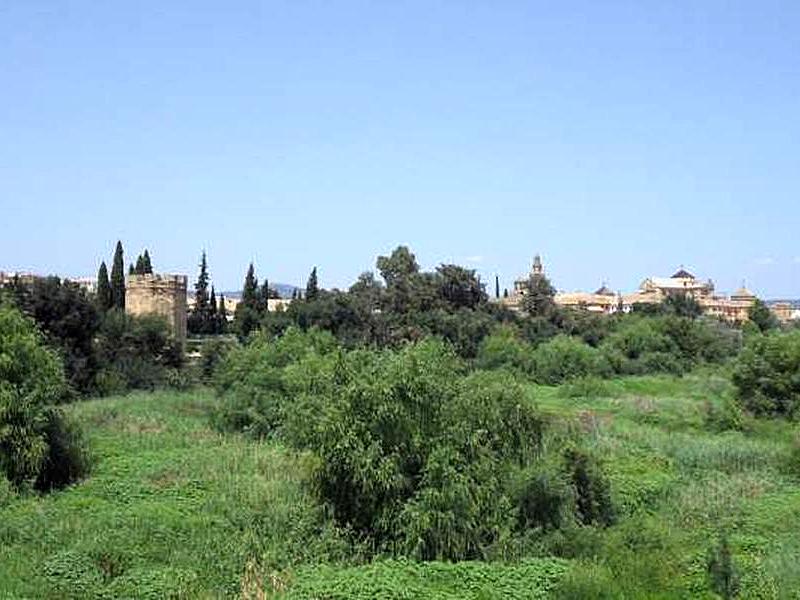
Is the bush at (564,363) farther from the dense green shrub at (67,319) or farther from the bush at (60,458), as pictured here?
the bush at (60,458)

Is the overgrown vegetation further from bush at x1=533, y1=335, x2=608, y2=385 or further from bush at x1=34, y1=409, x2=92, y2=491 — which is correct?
bush at x1=533, y1=335, x2=608, y2=385

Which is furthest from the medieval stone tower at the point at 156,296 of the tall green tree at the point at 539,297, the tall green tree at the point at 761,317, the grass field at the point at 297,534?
the tall green tree at the point at 761,317

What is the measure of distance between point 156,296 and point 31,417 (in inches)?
1277

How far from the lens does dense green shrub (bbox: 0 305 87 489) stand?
22594mm

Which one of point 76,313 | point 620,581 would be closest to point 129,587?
point 620,581

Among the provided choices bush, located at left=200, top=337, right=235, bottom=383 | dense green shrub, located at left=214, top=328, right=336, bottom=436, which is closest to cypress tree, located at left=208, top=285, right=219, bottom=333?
bush, located at left=200, top=337, right=235, bottom=383

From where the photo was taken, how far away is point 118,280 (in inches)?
2317

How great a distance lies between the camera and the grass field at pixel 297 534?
1548 centimetres

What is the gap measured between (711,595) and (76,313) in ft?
106

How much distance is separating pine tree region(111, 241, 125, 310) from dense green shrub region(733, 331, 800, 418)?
3509 centimetres

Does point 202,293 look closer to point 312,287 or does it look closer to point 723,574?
point 312,287

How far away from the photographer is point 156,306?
55000mm

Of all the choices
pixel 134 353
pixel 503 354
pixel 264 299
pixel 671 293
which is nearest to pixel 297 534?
pixel 134 353

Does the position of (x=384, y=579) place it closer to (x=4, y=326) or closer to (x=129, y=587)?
(x=129, y=587)
